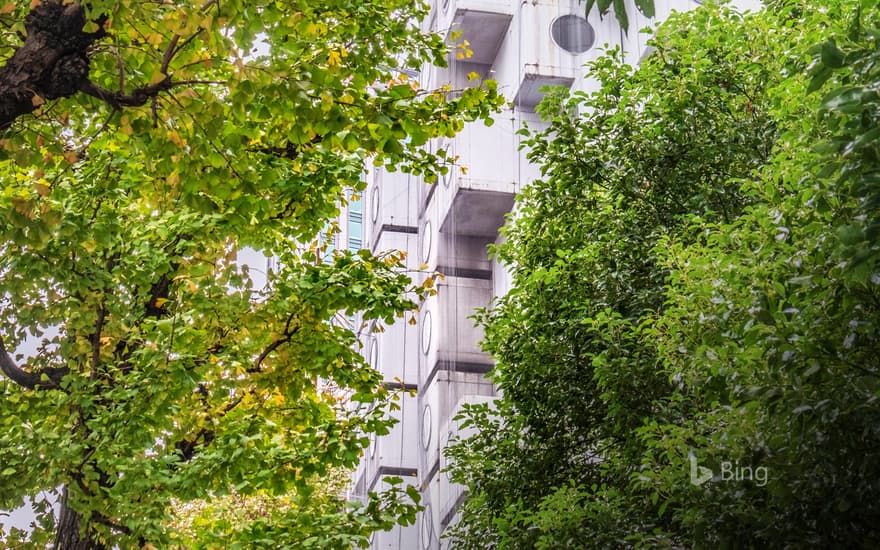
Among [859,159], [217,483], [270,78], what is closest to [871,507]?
[859,159]

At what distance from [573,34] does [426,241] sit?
21.3ft

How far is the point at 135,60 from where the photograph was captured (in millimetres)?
6922

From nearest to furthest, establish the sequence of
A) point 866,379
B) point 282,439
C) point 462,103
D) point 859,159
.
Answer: point 859,159, point 866,379, point 462,103, point 282,439

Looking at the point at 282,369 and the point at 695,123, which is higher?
the point at 695,123

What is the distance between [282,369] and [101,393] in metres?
1.86

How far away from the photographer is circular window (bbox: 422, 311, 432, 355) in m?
24.7

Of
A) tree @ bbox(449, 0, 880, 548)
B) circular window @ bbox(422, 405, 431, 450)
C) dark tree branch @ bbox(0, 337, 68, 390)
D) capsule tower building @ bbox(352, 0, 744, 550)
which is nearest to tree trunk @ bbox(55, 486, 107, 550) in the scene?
dark tree branch @ bbox(0, 337, 68, 390)

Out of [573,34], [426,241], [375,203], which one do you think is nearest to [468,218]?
[426,241]

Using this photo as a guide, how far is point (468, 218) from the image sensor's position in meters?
25.1

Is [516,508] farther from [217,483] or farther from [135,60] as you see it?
[135,60]

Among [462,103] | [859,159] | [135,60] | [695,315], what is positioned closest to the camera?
[859,159]

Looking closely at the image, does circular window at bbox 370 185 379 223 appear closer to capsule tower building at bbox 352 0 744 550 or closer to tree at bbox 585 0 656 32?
capsule tower building at bbox 352 0 744 550

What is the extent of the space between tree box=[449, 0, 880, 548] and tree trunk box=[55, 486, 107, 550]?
4338mm

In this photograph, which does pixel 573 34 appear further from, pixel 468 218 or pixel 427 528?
pixel 427 528
